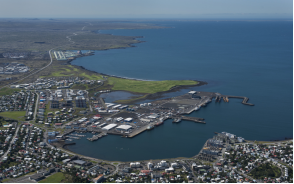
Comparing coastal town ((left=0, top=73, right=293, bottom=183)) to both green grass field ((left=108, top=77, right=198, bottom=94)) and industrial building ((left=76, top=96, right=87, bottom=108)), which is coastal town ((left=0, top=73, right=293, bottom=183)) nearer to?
industrial building ((left=76, top=96, right=87, bottom=108))

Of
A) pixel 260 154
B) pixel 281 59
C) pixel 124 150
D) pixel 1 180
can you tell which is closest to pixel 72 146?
pixel 124 150

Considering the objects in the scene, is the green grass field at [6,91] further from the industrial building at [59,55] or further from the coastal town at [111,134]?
the industrial building at [59,55]

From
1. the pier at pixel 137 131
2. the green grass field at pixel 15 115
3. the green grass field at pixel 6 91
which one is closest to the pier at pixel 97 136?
the pier at pixel 137 131

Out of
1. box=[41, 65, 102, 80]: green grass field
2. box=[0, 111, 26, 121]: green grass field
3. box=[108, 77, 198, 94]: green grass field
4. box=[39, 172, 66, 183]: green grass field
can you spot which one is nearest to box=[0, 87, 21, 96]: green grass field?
box=[0, 111, 26, 121]: green grass field

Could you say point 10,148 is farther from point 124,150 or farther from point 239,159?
point 239,159

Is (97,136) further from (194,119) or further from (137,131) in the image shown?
(194,119)

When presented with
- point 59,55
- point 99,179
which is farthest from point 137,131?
point 59,55
